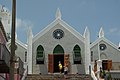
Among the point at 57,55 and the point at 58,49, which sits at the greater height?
the point at 58,49

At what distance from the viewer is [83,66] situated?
39969mm

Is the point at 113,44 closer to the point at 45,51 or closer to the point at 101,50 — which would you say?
the point at 101,50

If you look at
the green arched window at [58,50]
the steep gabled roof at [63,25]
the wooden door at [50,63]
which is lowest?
the wooden door at [50,63]

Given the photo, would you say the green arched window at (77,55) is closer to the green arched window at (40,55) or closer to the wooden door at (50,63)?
the wooden door at (50,63)

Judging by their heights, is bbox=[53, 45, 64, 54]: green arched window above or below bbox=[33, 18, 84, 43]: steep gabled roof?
below

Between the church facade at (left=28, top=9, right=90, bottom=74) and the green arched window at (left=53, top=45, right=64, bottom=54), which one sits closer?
the church facade at (left=28, top=9, right=90, bottom=74)

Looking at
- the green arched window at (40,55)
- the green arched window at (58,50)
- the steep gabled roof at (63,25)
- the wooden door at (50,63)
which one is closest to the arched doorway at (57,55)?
the green arched window at (58,50)

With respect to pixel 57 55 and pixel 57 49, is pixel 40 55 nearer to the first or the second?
pixel 57 55

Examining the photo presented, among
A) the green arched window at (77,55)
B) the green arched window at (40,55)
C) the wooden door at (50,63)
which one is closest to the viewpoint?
the wooden door at (50,63)

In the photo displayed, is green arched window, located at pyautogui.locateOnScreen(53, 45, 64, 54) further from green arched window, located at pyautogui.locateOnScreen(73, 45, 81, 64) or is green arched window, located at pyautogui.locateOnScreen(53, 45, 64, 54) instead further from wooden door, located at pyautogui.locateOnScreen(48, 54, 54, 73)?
green arched window, located at pyautogui.locateOnScreen(73, 45, 81, 64)

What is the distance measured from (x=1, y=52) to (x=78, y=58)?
2295 cm

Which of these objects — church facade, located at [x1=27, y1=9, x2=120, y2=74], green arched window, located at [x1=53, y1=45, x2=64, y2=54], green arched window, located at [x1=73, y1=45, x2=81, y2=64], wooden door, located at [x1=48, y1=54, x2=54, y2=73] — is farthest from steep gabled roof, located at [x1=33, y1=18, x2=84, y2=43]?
wooden door, located at [x1=48, y1=54, x2=54, y2=73]

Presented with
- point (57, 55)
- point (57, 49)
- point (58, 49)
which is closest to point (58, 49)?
point (58, 49)

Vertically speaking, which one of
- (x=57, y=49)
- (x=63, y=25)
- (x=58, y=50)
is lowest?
(x=58, y=50)
